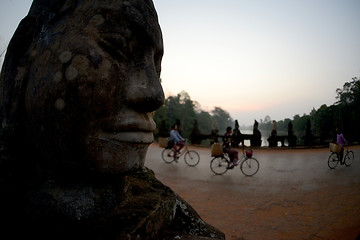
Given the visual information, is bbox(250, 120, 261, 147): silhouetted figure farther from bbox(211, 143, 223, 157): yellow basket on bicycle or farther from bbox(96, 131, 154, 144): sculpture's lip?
bbox(96, 131, 154, 144): sculpture's lip

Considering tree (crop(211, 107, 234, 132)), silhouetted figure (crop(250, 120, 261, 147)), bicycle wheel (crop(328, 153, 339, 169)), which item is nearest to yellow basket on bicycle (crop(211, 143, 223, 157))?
bicycle wheel (crop(328, 153, 339, 169))

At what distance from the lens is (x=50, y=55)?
923 mm

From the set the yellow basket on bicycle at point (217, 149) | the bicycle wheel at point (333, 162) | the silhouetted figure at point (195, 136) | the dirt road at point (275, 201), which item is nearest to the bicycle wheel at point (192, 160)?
the dirt road at point (275, 201)

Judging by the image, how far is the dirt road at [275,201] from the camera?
14.2ft

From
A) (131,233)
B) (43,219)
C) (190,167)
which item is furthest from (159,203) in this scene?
(190,167)

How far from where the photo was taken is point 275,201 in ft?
19.8

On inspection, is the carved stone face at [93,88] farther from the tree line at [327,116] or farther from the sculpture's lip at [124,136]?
the tree line at [327,116]

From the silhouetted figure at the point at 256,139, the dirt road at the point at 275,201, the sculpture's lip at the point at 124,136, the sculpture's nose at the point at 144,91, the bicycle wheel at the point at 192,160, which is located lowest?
the dirt road at the point at 275,201

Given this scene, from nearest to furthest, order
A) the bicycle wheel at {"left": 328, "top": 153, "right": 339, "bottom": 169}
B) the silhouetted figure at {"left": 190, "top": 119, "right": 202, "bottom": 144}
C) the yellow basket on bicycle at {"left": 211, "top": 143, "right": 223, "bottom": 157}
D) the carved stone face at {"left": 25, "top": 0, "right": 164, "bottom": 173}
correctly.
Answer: the carved stone face at {"left": 25, "top": 0, "right": 164, "bottom": 173} → the yellow basket on bicycle at {"left": 211, "top": 143, "right": 223, "bottom": 157} → the bicycle wheel at {"left": 328, "top": 153, "right": 339, "bottom": 169} → the silhouetted figure at {"left": 190, "top": 119, "right": 202, "bottom": 144}

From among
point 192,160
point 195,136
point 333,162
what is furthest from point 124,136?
point 195,136

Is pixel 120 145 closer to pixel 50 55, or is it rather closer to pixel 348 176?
pixel 50 55

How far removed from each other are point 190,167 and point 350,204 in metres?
6.53

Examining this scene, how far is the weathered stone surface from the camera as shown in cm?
87

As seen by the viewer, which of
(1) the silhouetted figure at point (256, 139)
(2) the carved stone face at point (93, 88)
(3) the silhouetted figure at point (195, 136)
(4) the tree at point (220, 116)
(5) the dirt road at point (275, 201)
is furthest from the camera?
(4) the tree at point (220, 116)
